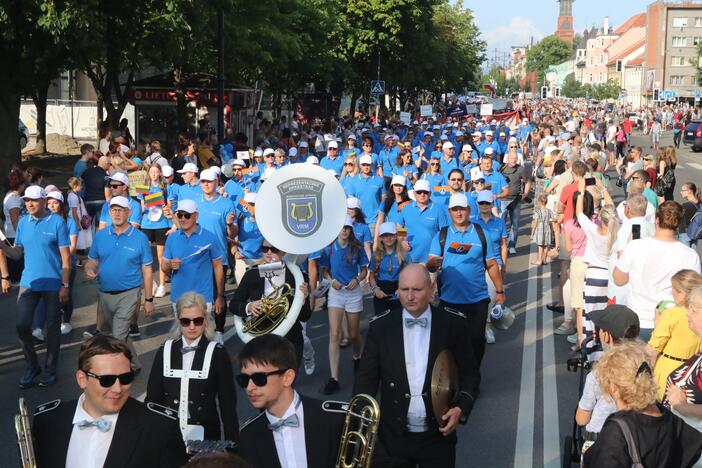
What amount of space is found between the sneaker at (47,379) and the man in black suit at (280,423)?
5.81 meters

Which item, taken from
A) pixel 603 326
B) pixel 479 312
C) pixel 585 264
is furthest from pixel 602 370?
pixel 585 264

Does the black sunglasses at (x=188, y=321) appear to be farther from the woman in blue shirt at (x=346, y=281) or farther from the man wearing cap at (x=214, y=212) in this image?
the man wearing cap at (x=214, y=212)

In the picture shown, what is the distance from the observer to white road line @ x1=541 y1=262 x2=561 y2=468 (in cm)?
757

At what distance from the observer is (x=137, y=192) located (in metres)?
15.2

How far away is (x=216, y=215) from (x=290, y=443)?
24.7ft

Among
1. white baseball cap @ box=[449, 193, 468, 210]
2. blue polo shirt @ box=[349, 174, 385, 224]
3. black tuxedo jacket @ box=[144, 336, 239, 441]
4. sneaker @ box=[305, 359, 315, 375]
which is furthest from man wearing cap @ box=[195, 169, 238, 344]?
black tuxedo jacket @ box=[144, 336, 239, 441]

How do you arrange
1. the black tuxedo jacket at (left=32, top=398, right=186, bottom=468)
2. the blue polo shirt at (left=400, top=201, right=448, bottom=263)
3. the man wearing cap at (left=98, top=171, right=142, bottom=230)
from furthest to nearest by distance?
the blue polo shirt at (left=400, top=201, right=448, bottom=263) → the man wearing cap at (left=98, top=171, right=142, bottom=230) → the black tuxedo jacket at (left=32, top=398, right=186, bottom=468)

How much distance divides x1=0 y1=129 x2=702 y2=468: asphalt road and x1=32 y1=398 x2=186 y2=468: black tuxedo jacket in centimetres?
360

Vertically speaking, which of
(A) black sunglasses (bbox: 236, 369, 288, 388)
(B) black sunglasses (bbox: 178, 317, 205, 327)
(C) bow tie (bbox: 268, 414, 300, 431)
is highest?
(A) black sunglasses (bbox: 236, 369, 288, 388)

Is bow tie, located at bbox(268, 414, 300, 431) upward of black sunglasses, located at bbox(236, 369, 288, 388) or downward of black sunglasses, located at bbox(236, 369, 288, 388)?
downward

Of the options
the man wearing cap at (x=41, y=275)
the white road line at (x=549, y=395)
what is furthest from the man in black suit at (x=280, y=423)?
the man wearing cap at (x=41, y=275)

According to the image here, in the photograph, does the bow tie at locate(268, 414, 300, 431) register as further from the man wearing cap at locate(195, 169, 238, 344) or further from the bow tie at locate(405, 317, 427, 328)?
the man wearing cap at locate(195, 169, 238, 344)

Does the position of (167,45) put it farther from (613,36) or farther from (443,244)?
(613,36)

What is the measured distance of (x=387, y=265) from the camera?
31.0 ft
